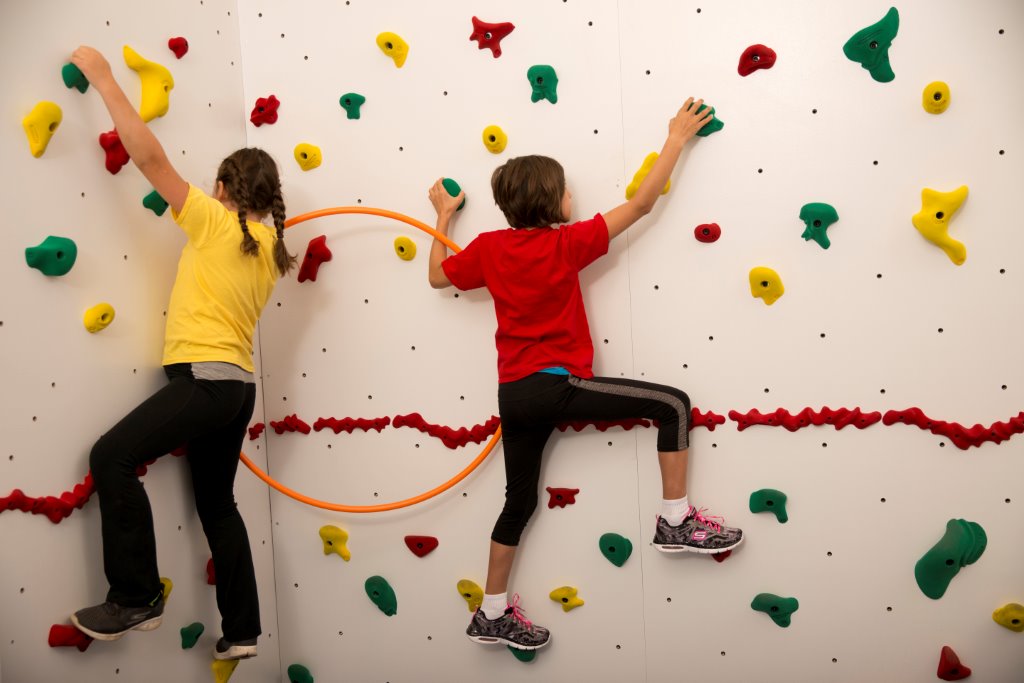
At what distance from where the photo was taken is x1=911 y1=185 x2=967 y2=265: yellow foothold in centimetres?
180

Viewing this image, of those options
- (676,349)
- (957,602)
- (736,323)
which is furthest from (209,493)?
(957,602)

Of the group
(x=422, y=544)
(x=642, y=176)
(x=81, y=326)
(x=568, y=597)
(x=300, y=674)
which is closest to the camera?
(x=81, y=326)

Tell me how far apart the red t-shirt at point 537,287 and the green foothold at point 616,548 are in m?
0.43

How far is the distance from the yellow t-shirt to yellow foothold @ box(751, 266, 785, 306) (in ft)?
3.89

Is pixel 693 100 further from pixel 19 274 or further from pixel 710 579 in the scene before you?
pixel 19 274

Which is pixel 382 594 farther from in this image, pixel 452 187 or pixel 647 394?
pixel 452 187

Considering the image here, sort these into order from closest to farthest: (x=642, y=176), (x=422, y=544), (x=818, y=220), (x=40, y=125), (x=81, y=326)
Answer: (x=40, y=125), (x=81, y=326), (x=818, y=220), (x=642, y=176), (x=422, y=544)

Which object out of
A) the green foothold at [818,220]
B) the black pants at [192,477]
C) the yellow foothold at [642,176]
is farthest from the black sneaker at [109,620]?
the green foothold at [818,220]

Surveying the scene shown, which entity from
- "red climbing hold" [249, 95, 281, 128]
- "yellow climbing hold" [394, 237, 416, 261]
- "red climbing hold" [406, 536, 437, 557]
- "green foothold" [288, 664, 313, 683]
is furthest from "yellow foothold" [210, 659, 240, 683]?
"red climbing hold" [249, 95, 281, 128]

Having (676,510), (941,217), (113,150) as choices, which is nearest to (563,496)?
(676,510)

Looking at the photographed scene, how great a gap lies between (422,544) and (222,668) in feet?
1.94

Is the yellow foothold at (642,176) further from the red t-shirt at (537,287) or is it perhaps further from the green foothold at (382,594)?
the green foothold at (382,594)

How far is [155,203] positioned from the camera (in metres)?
1.96

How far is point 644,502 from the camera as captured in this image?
81.2 inches
